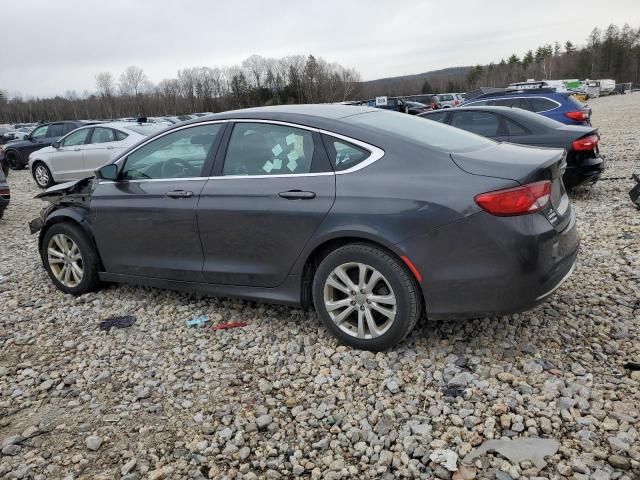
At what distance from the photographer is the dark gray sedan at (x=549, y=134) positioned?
738 cm

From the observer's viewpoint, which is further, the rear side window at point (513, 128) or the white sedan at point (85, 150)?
the white sedan at point (85, 150)

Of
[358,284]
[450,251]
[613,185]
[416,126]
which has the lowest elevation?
[613,185]

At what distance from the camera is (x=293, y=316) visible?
4.29 metres

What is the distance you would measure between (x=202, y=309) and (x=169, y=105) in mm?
100903

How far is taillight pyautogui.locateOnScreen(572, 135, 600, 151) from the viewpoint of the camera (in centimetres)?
733

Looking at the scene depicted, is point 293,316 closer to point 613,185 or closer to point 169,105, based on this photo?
point 613,185

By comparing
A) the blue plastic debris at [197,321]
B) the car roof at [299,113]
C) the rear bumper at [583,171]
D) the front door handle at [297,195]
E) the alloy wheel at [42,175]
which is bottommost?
the blue plastic debris at [197,321]

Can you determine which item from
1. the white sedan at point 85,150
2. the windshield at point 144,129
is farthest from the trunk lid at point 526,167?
the windshield at point 144,129

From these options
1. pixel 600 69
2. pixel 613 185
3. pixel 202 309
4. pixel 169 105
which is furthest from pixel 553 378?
pixel 600 69

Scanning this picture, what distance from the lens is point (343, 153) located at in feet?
11.6

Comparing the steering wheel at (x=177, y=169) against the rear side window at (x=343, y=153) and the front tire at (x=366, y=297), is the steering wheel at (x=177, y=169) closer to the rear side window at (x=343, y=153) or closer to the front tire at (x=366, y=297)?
the rear side window at (x=343, y=153)

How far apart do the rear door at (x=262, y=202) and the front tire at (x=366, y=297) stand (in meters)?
0.29

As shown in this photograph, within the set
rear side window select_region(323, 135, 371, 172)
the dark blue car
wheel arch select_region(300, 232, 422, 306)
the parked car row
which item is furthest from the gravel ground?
the parked car row

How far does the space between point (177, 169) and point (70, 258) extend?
5.32ft
